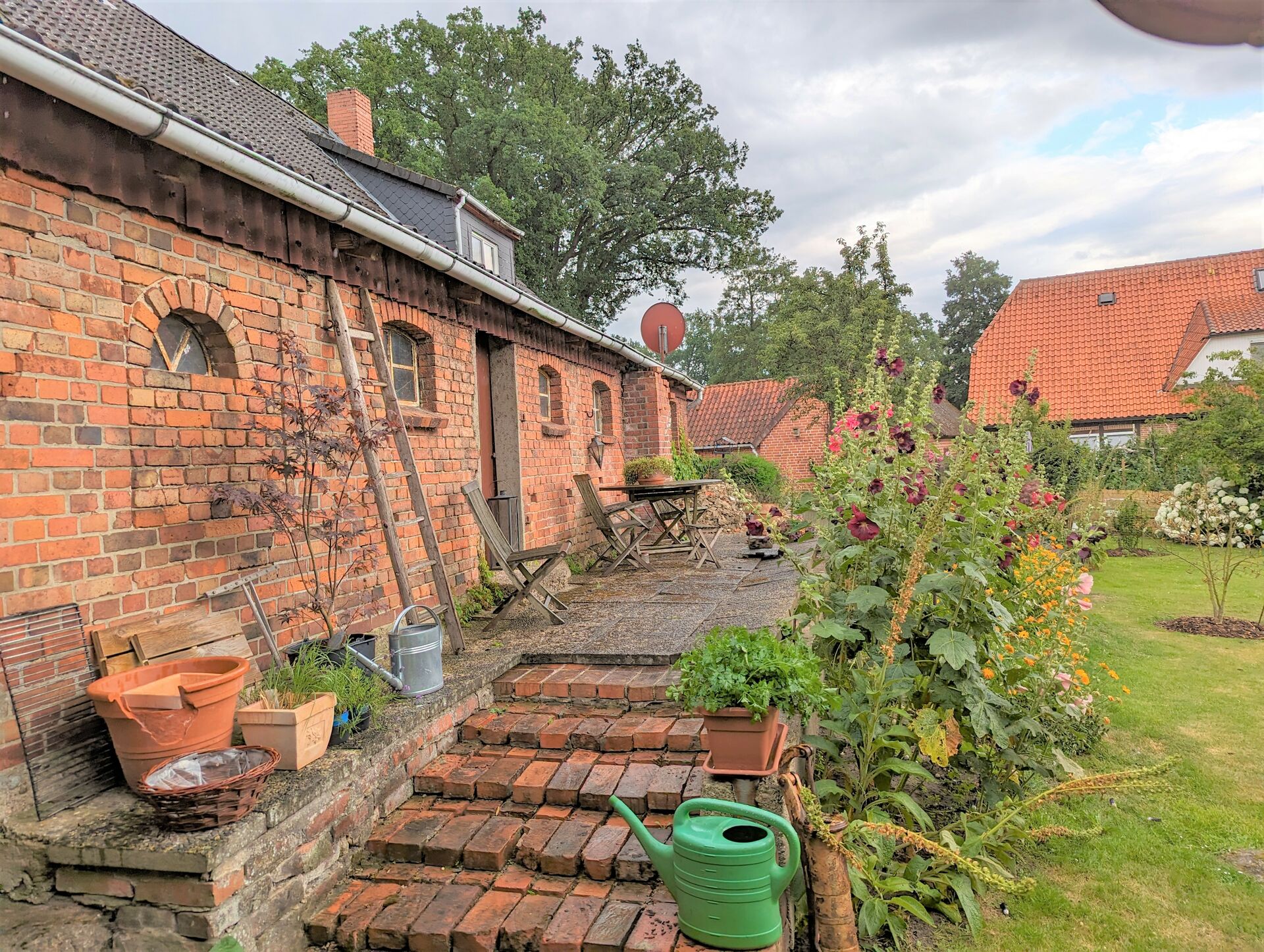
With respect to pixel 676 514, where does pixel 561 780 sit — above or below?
A: below

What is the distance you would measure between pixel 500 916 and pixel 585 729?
1.14 meters

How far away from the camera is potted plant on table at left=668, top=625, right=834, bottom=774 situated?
8.82 ft

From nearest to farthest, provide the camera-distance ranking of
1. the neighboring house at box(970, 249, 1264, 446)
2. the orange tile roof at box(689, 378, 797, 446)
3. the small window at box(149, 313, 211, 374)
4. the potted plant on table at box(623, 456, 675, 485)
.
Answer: the small window at box(149, 313, 211, 374), the potted plant on table at box(623, 456, 675, 485), the neighboring house at box(970, 249, 1264, 446), the orange tile roof at box(689, 378, 797, 446)

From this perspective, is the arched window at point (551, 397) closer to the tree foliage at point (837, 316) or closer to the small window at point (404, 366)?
the small window at point (404, 366)

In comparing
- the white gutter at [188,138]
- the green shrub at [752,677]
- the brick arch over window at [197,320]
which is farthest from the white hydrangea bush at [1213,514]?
the brick arch over window at [197,320]

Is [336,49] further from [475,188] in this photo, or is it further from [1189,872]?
[1189,872]

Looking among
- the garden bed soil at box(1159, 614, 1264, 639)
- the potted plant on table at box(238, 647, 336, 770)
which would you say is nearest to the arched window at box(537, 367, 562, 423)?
the potted plant on table at box(238, 647, 336, 770)

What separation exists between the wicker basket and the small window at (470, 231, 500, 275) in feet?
23.6

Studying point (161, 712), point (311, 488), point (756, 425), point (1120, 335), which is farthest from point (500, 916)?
point (1120, 335)

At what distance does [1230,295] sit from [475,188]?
19.6m

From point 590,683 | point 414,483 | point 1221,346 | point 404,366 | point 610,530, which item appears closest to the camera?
point 590,683

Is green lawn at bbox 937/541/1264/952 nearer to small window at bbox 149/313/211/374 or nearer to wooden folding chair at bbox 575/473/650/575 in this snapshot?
small window at bbox 149/313/211/374

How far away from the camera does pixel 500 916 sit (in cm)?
250

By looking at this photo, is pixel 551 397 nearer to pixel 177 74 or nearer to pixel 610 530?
pixel 610 530
